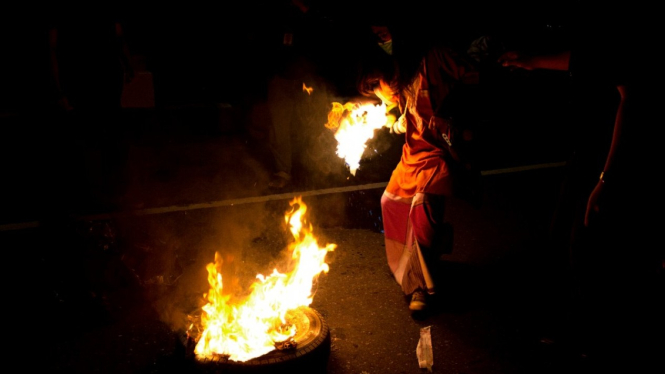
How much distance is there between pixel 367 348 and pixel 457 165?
1.70m

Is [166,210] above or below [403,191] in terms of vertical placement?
below

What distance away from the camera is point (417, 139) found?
503cm

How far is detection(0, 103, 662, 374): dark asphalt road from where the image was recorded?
14.5 feet

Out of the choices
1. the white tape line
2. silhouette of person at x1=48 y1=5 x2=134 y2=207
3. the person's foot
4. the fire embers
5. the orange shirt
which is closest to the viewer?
the fire embers

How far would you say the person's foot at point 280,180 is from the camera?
8047 millimetres

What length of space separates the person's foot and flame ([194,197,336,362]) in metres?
3.38

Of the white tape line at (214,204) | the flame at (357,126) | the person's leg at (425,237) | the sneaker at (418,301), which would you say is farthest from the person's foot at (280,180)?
the sneaker at (418,301)

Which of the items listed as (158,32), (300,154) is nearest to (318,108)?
(300,154)

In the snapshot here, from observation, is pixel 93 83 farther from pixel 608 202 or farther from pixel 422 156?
pixel 608 202

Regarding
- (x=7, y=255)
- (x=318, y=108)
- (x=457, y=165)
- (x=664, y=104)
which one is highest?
(x=664, y=104)

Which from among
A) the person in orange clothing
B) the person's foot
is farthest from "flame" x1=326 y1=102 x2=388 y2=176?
the person's foot

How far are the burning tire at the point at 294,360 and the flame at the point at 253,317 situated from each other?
0.06 m

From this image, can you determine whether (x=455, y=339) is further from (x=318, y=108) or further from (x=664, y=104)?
(x=318, y=108)

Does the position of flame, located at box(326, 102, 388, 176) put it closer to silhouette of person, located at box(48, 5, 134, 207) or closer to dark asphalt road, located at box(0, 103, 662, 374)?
dark asphalt road, located at box(0, 103, 662, 374)
